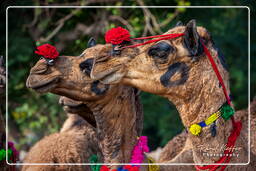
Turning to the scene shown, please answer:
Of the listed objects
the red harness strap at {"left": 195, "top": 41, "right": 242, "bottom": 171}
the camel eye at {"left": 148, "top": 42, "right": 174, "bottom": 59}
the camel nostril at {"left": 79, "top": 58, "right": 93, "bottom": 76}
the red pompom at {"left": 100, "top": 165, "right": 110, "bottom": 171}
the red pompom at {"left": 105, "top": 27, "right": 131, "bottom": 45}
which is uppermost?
the red pompom at {"left": 105, "top": 27, "right": 131, "bottom": 45}

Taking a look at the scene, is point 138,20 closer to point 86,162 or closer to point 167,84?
point 86,162

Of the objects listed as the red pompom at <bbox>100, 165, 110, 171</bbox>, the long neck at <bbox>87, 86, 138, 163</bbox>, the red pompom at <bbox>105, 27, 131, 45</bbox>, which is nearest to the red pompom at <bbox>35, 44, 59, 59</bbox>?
the red pompom at <bbox>105, 27, 131, 45</bbox>

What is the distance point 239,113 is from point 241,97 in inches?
206

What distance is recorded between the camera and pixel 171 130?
8.76m

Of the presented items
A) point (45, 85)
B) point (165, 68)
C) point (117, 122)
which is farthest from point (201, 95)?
point (45, 85)

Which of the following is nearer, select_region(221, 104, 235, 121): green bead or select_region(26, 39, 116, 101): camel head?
select_region(221, 104, 235, 121): green bead

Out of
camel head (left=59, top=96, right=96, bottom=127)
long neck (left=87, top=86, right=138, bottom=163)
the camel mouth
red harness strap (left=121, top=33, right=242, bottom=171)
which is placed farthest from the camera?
camel head (left=59, top=96, right=96, bottom=127)

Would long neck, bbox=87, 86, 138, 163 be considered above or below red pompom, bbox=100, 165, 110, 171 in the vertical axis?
above

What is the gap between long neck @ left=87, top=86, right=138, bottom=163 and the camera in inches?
176

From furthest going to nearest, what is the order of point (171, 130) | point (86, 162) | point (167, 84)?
point (171, 130), point (86, 162), point (167, 84)

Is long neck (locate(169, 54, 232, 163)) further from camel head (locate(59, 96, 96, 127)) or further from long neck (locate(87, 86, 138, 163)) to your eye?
camel head (locate(59, 96, 96, 127))

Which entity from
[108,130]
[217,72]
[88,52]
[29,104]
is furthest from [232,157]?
[29,104]

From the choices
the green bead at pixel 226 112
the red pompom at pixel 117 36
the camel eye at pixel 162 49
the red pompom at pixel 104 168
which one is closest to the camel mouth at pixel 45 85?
the red pompom at pixel 117 36

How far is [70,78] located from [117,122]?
57 cm
